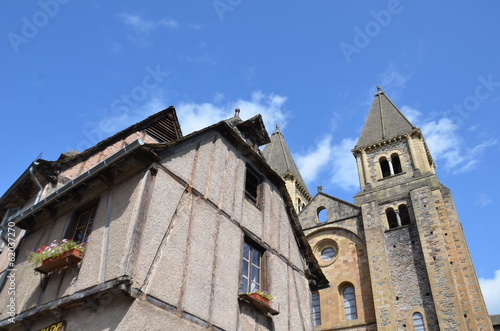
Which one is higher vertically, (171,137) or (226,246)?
(171,137)

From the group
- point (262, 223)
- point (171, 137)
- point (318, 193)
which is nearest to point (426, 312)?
point (318, 193)

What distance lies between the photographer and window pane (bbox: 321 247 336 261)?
21.1 meters

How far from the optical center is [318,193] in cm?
2373

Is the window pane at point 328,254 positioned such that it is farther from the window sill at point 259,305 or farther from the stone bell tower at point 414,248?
the window sill at point 259,305

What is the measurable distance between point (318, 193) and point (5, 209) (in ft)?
54.3

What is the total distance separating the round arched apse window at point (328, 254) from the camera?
832 inches

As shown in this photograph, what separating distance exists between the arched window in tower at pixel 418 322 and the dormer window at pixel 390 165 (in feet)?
30.1

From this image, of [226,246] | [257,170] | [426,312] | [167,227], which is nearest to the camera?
[167,227]

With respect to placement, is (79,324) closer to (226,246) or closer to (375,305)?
(226,246)

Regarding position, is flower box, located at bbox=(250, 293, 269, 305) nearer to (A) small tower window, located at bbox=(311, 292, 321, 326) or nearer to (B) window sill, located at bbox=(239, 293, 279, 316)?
(B) window sill, located at bbox=(239, 293, 279, 316)

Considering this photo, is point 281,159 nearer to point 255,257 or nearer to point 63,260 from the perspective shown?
point 255,257

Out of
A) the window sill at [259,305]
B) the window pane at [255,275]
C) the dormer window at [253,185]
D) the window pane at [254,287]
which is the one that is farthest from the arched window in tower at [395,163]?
the window sill at [259,305]

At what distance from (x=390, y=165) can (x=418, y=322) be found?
32.4ft

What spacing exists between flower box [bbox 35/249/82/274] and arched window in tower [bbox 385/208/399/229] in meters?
17.9
